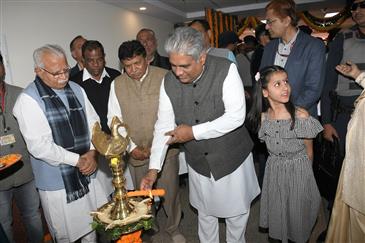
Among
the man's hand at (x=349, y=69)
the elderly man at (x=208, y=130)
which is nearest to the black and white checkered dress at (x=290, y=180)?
the elderly man at (x=208, y=130)

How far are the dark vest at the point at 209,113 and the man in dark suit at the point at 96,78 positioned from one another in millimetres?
1266

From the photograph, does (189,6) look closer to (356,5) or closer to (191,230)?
(356,5)

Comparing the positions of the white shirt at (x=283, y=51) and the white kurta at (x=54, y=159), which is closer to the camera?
the white kurta at (x=54, y=159)

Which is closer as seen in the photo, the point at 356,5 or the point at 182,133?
the point at 182,133

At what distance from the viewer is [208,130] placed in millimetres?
1803

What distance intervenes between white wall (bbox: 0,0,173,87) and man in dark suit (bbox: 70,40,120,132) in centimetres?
141

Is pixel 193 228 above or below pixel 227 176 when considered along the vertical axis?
below

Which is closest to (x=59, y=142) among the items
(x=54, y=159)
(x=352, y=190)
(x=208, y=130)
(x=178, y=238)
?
(x=54, y=159)

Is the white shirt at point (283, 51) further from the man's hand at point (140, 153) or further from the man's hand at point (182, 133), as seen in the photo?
the man's hand at point (140, 153)

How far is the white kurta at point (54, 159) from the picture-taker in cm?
187

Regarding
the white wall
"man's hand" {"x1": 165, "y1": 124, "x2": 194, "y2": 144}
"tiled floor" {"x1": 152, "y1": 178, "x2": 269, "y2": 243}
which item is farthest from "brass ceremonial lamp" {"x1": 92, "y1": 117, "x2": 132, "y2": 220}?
the white wall

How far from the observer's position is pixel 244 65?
425 centimetres

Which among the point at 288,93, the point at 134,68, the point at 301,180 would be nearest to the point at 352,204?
the point at 301,180

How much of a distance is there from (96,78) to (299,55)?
204cm
